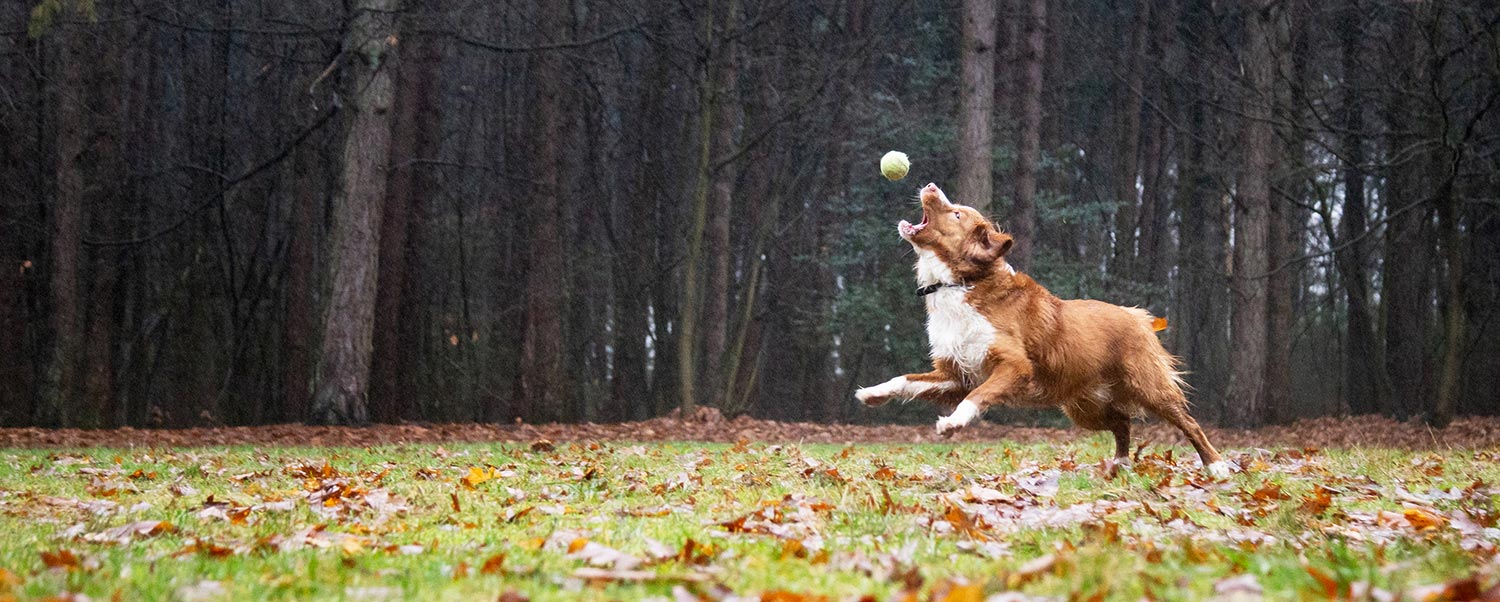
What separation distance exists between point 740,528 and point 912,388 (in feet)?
12.0

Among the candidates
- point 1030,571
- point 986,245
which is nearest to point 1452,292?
point 986,245

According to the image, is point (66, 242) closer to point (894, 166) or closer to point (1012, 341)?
point (894, 166)

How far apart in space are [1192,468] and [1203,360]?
2875cm

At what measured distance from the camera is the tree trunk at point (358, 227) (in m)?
16.9

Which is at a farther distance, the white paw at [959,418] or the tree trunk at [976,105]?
the tree trunk at [976,105]

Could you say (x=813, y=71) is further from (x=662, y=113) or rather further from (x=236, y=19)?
(x=236, y=19)

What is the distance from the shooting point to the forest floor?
3.58 meters

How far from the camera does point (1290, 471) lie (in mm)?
8828

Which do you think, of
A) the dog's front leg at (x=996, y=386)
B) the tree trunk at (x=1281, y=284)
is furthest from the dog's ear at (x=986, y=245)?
the tree trunk at (x=1281, y=284)

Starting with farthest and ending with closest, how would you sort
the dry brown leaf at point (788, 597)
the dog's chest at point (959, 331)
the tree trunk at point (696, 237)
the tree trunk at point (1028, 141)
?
1. the tree trunk at point (1028, 141)
2. the tree trunk at point (696, 237)
3. the dog's chest at point (959, 331)
4. the dry brown leaf at point (788, 597)

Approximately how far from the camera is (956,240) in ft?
27.9

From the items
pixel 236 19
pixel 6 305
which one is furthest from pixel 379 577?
pixel 236 19

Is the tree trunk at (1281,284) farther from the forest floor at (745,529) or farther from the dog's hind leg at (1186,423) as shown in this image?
the dog's hind leg at (1186,423)

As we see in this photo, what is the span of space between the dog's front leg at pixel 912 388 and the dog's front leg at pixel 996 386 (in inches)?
11.8
